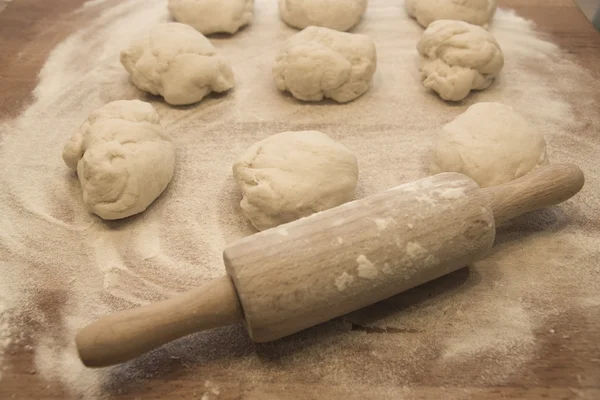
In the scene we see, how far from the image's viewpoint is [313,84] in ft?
6.50

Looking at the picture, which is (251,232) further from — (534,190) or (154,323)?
(534,190)

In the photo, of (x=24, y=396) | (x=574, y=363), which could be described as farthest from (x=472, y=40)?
(x=24, y=396)

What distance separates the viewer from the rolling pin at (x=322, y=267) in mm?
1114

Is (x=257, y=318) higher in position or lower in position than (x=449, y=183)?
lower

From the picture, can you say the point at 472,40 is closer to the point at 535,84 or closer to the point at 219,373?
the point at 535,84

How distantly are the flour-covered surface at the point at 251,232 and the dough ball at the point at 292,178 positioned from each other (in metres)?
0.15

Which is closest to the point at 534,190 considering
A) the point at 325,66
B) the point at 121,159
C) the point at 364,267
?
the point at 364,267

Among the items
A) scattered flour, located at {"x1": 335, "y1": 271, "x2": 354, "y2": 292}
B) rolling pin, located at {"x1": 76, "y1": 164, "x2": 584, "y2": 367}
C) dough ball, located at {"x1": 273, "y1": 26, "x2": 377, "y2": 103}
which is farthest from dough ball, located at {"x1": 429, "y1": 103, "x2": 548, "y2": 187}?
scattered flour, located at {"x1": 335, "y1": 271, "x2": 354, "y2": 292}

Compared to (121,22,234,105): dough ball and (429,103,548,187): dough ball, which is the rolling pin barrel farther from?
(121,22,234,105): dough ball

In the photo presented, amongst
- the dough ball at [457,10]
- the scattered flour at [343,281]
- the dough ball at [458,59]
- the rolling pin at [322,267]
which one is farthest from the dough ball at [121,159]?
the dough ball at [457,10]

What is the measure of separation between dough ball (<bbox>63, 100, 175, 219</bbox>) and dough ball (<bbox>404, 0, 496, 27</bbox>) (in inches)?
55.7

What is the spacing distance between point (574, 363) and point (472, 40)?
1.29m

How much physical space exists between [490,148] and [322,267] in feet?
2.46

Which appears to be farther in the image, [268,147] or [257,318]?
[268,147]
